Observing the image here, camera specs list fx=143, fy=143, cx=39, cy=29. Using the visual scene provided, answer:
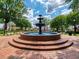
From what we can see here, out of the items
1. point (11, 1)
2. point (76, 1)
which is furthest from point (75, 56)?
point (11, 1)

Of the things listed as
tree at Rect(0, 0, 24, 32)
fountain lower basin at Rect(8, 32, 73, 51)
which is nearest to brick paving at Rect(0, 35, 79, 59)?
fountain lower basin at Rect(8, 32, 73, 51)

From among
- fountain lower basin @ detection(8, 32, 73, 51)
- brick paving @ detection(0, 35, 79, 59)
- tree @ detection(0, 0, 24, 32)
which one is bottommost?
brick paving @ detection(0, 35, 79, 59)

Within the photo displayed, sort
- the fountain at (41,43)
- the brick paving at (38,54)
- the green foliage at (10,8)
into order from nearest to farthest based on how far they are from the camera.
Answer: the brick paving at (38,54)
the fountain at (41,43)
the green foliage at (10,8)

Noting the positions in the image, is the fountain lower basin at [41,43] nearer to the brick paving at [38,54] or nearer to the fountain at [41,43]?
the fountain at [41,43]

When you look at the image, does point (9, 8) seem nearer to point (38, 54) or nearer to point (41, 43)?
point (41, 43)

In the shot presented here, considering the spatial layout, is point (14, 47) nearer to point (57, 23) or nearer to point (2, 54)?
point (2, 54)

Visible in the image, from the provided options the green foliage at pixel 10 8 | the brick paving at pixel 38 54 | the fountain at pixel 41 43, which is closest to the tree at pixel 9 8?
the green foliage at pixel 10 8

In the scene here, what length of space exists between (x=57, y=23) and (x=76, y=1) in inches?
1338

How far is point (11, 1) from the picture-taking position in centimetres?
2605

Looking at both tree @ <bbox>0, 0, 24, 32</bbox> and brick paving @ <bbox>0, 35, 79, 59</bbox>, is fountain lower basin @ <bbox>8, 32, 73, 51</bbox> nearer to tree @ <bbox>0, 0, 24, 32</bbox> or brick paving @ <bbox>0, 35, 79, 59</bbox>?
brick paving @ <bbox>0, 35, 79, 59</bbox>

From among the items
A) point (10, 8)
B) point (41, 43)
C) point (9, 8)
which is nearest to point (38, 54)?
point (41, 43)

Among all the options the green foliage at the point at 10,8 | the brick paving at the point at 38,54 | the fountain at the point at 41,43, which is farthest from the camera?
the green foliage at the point at 10,8

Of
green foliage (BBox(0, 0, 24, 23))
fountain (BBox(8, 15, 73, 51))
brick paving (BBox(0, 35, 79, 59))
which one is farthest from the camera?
A: green foliage (BBox(0, 0, 24, 23))

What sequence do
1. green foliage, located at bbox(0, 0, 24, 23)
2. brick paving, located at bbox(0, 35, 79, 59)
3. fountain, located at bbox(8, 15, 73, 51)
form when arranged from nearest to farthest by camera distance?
brick paving, located at bbox(0, 35, 79, 59) < fountain, located at bbox(8, 15, 73, 51) < green foliage, located at bbox(0, 0, 24, 23)
